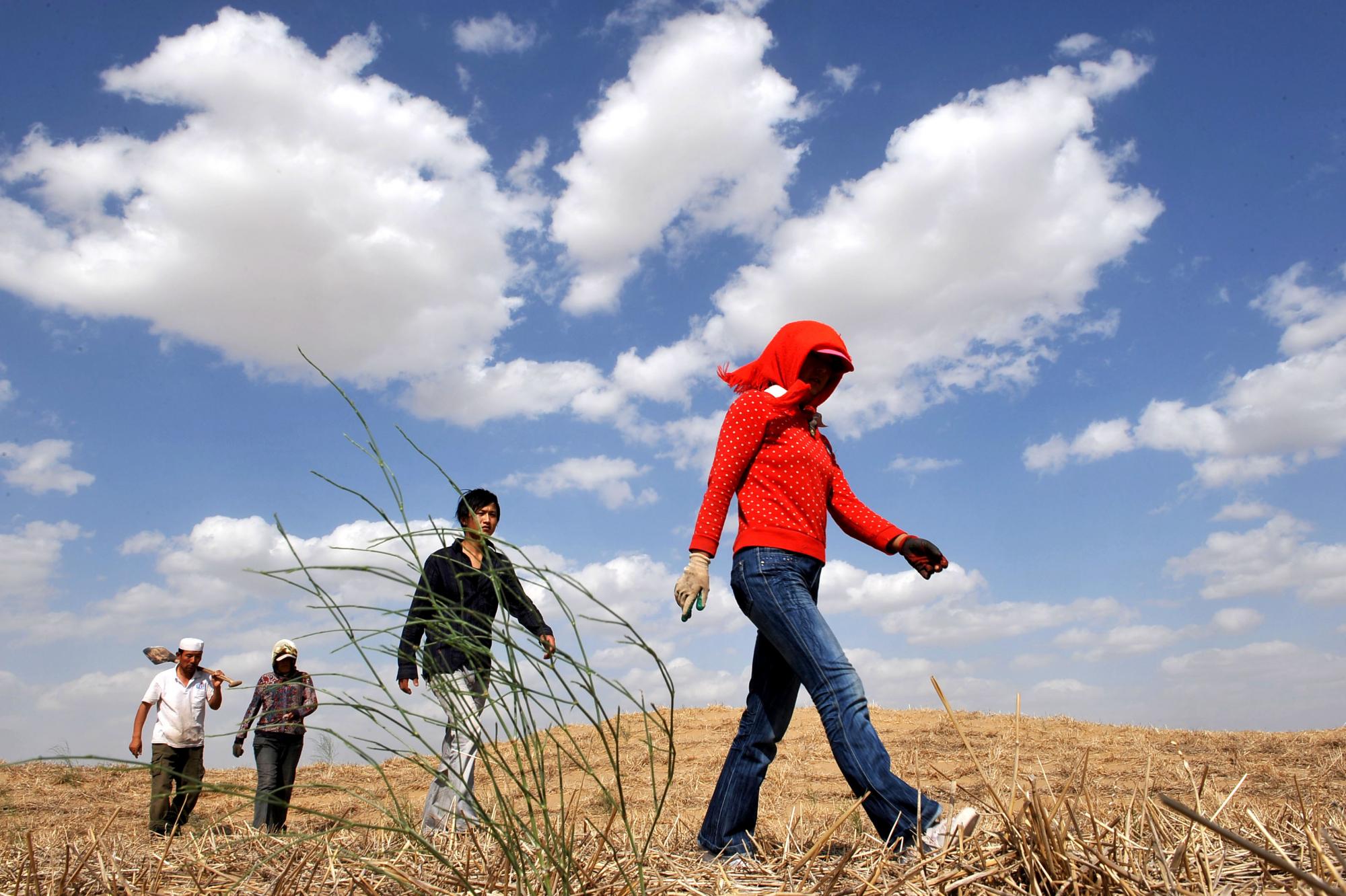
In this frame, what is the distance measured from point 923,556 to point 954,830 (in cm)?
135

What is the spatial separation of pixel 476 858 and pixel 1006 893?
1.22m

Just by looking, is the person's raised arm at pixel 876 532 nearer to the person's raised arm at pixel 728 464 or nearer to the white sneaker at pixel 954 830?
the person's raised arm at pixel 728 464

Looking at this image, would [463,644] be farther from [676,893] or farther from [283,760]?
[283,760]

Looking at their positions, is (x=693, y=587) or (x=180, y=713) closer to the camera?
(x=693, y=587)

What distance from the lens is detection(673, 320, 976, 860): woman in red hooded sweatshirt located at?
8.40 feet

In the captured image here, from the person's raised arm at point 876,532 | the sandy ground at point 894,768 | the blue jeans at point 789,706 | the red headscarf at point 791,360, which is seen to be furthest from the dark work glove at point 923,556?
the sandy ground at point 894,768

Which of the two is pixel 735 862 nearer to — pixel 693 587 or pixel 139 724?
pixel 693 587

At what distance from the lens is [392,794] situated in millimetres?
1467

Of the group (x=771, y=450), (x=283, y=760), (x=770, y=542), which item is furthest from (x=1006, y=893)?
(x=283, y=760)

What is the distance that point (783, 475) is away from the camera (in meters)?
3.05

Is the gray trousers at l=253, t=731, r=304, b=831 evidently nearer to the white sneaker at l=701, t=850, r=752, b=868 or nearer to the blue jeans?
the blue jeans

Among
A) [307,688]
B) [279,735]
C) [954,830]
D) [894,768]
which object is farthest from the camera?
[894,768]

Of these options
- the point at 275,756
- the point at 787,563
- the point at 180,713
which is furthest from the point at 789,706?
the point at 180,713

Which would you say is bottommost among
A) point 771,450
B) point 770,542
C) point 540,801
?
point 540,801
